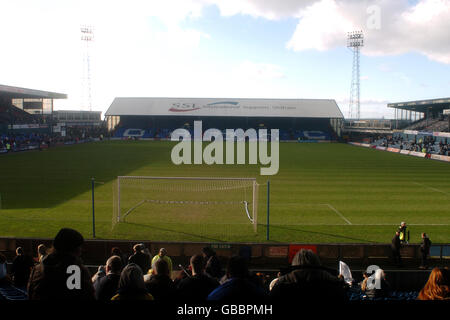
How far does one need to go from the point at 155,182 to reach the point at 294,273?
21967 millimetres

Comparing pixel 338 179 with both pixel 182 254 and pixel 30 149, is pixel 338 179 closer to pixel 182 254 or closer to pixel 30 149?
pixel 182 254

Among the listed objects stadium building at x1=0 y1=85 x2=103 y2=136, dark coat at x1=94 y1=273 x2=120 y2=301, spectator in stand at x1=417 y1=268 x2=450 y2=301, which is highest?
stadium building at x1=0 y1=85 x2=103 y2=136

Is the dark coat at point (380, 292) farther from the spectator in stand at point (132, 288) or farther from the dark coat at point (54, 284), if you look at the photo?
the dark coat at point (54, 284)

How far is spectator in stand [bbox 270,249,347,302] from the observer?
2760 millimetres

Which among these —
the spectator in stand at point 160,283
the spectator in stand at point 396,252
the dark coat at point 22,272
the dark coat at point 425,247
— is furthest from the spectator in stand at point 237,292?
the dark coat at point 425,247

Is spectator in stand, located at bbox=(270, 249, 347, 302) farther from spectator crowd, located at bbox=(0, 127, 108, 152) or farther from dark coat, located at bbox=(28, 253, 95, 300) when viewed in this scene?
spectator crowd, located at bbox=(0, 127, 108, 152)

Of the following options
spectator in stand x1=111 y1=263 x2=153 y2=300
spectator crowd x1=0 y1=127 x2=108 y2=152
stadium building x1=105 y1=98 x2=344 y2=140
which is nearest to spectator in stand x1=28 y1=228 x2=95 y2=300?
spectator in stand x1=111 y1=263 x2=153 y2=300

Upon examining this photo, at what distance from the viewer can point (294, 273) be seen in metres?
2.98

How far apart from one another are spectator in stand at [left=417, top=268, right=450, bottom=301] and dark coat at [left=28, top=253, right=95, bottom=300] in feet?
9.87

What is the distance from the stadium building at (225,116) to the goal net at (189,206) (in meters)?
55.0

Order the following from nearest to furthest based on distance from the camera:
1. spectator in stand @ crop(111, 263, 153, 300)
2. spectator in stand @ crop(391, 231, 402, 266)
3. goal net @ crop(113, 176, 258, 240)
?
1. spectator in stand @ crop(111, 263, 153, 300)
2. spectator in stand @ crop(391, 231, 402, 266)
3. goal net @ crop(113, 176, 258, 240)

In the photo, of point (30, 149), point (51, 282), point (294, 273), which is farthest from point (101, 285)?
point (30, 149)

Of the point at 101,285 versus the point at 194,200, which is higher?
the point at 101,285
